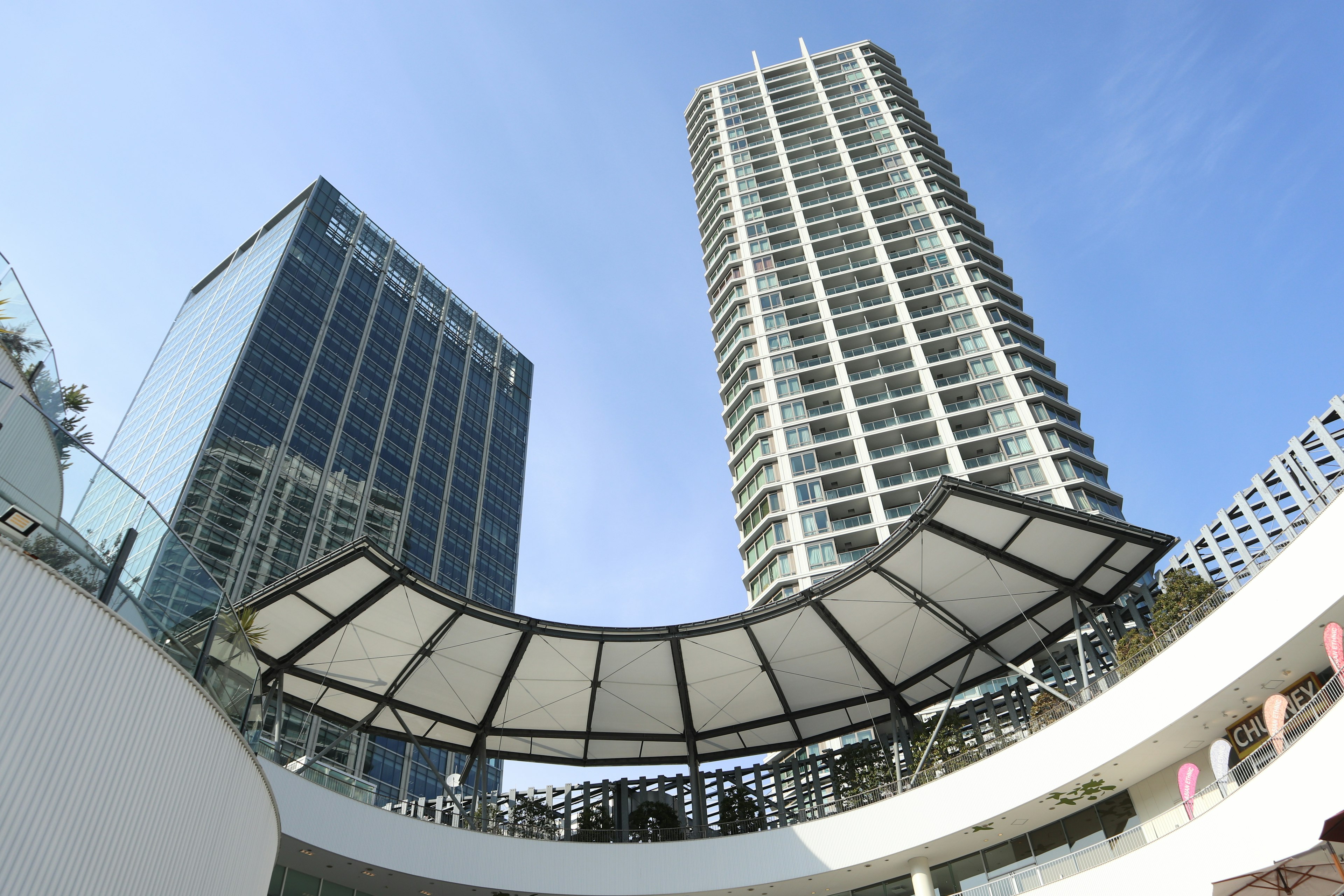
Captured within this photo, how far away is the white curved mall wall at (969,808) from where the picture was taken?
1997 centimetres

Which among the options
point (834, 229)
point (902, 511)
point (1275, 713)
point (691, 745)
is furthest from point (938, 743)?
point (834, 229)

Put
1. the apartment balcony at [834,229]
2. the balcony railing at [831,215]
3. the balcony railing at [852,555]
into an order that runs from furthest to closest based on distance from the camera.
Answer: the balcony railing at [831,215] → the apartment balcony at [834,229] → the balcony railing at [852,555]

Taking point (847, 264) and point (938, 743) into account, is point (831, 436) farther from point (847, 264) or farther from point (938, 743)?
point (938, 743)

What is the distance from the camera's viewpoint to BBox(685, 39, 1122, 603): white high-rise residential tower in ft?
180

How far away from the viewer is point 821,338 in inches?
2584

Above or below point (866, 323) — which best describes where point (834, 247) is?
above

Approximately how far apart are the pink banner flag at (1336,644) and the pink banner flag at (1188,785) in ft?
16.1

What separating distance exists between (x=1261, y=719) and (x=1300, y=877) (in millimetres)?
6866

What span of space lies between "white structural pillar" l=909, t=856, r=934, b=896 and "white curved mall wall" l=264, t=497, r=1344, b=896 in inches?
15.9

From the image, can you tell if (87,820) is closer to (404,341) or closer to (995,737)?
(995,737)

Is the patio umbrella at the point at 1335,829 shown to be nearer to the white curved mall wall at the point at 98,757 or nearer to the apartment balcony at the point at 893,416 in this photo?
the white curved mall wall at the point at 98,757

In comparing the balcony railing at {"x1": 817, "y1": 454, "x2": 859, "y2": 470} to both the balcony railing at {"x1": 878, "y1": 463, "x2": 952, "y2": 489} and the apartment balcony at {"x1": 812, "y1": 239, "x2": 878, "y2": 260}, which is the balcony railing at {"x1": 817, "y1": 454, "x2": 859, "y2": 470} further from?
the apartment balcony at {"x1": 812, "y1": 239, "x2": 878, "y2": 260}

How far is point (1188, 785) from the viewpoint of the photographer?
2198 cm

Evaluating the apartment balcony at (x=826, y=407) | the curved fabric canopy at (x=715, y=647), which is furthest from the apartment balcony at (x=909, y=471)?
the curved fabric canopy at (x=715, y=647)
